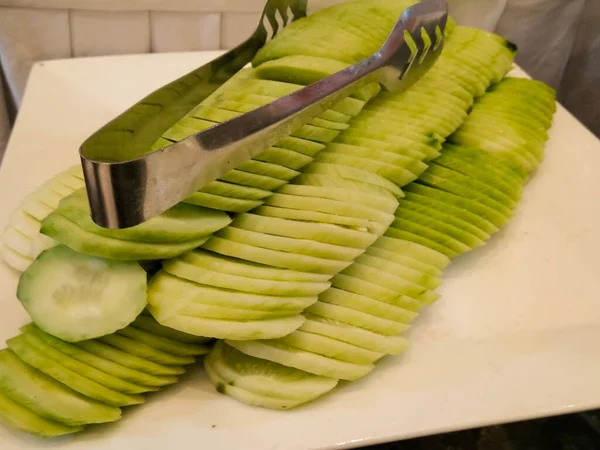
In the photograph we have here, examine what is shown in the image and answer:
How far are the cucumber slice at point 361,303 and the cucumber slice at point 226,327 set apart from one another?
10 cm

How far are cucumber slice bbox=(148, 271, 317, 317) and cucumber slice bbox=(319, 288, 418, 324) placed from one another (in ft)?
0.27

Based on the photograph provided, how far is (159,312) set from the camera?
759 millimetres

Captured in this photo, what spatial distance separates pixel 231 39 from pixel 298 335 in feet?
3.59

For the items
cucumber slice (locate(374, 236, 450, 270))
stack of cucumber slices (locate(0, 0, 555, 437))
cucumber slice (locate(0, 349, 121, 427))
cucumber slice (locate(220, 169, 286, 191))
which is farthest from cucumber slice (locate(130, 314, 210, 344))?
cucumber slice (locate(374, 236, 450, 270))

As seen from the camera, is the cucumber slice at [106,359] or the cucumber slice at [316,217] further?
the cucumber slice at [316,217]

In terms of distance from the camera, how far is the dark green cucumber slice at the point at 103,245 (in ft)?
2.47

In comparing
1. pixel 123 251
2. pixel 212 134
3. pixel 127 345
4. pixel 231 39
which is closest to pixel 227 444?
pixel 127 345

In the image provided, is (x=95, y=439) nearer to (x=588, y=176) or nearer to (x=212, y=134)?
(x=212, y=134)

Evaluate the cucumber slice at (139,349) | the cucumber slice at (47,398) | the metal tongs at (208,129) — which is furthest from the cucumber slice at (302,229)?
the cucumber slice at (47,398)

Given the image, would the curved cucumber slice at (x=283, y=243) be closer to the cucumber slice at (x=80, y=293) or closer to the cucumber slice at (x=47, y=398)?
the cucumber slice at (x=80, y=293)

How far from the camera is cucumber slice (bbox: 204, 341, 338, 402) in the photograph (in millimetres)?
791

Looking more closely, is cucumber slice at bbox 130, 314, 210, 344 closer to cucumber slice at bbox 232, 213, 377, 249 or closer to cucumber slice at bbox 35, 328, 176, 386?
cucumber slice at bbox 35, 328, 176, 386

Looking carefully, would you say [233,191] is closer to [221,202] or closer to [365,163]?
[221,202]

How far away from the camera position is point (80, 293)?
760mm
